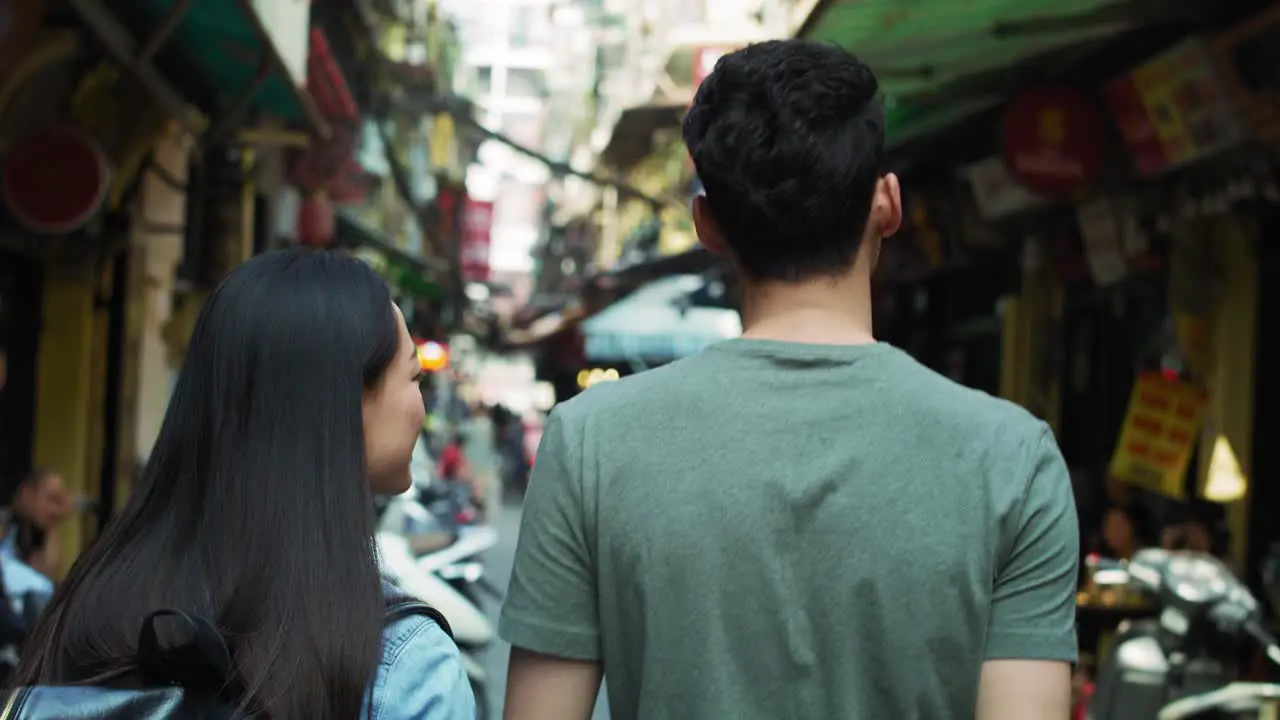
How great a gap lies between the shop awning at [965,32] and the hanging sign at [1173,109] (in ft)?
1.03

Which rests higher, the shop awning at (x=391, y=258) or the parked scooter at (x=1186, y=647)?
the shop awning at (x=391, y=258)

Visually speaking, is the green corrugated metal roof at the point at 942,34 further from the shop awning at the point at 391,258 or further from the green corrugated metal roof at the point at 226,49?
the shop awning at the point at 391,258

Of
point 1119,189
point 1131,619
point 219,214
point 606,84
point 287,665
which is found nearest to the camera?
point 287,665

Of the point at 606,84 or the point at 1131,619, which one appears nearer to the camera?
the point at 1131,619

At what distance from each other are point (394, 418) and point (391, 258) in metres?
A: 21.7

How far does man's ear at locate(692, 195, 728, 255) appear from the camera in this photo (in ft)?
8.35

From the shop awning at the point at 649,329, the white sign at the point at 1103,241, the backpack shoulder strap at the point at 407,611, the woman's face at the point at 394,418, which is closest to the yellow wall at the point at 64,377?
the white sign at the point at 1103,241

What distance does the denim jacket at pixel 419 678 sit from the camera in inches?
81.4

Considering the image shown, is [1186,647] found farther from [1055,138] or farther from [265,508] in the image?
[265,508]

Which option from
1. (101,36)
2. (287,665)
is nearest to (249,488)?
(287,665)

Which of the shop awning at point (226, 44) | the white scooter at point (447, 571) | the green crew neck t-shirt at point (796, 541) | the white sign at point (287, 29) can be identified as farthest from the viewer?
the white sign at point (287, 29)

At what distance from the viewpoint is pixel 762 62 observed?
2.51 metres

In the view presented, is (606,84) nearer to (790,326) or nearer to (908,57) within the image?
(908,57)

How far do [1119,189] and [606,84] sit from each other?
127 ft
